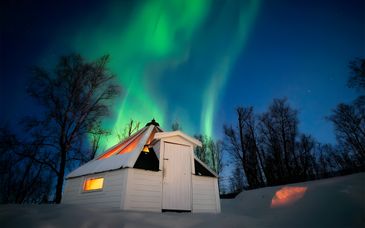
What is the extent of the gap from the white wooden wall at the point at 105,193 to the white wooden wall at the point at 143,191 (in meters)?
0.30

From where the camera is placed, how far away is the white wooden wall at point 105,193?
8.52 m

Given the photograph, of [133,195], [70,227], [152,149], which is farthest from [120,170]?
[70,227]

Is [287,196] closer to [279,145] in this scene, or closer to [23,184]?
[279,145]

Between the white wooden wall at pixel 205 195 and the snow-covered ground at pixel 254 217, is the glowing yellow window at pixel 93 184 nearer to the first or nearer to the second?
the snow-covered ground at pixel 254 217

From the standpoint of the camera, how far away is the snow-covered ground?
16.8 ft

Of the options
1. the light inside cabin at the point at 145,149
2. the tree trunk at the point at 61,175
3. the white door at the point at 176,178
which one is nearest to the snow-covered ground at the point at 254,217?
the white door at the point at 176,178

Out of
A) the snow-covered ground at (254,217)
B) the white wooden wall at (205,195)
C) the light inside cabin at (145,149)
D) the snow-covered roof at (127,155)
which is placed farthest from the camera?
the light inside cabin at (145,149)

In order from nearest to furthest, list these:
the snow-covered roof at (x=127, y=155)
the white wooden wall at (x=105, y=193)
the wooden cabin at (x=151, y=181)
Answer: the white wooden wall at (x=105, y=193), the wooden cabin at (x=151, y=181), the snow-covered roof at (x=127, y=155)

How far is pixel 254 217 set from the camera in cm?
943

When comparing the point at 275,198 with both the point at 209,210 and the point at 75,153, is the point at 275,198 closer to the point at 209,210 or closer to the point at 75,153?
the point at 209,210

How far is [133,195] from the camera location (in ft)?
27.9

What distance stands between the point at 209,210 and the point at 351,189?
→ 304 inches

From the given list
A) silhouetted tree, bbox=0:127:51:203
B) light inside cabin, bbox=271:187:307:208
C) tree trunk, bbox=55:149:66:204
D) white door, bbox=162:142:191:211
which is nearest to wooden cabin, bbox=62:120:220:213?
white door, bbox=162:142:191:211

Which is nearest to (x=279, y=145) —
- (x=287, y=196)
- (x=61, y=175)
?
(x=287, y=196)
